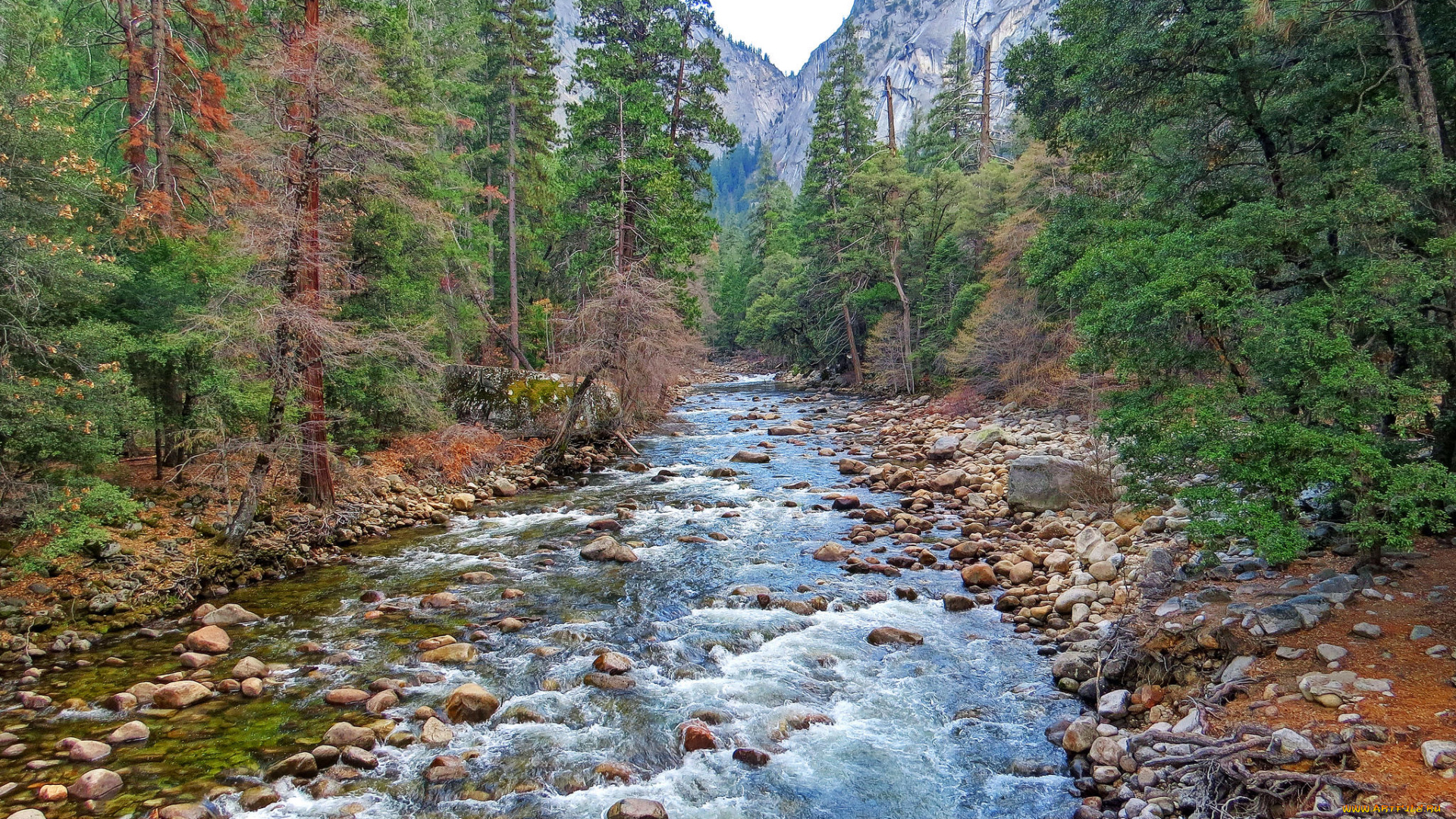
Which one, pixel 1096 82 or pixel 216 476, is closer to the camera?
pixel 1096 82

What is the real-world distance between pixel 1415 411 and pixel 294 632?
39.5 ft

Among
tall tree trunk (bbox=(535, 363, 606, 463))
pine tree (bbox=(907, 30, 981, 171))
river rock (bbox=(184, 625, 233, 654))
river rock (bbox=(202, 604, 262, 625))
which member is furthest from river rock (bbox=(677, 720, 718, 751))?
pine tree (bbox=(907, 30, 981, 171))

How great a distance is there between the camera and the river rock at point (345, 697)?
271 inches

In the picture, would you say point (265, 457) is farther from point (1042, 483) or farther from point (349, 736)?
point (1042, 483)

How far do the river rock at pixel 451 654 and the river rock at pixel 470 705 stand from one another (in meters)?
0.97

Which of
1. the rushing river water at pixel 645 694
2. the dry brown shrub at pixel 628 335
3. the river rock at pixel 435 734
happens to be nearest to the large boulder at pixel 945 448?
the dry brown shrub at pixel 628 335

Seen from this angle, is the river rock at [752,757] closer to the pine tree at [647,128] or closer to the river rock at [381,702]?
the river rock at [381,702]

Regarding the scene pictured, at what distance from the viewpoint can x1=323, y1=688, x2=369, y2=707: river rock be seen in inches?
271

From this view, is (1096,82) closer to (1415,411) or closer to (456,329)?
(1415,411)

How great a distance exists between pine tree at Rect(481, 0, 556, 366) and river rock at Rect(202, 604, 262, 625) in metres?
16.2

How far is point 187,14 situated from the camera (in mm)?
11453

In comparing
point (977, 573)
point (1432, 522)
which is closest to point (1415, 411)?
point (1432, 522)

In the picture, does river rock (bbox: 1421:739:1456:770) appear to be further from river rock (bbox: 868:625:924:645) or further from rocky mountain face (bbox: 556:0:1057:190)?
rocky mountain face (bbox: 556:0:1057:190)

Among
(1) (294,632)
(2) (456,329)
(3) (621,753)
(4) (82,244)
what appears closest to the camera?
(3) (621,753)
